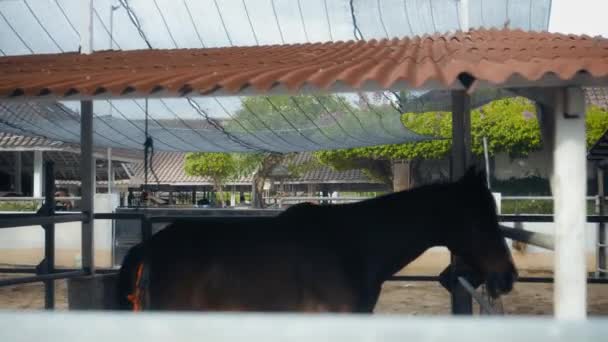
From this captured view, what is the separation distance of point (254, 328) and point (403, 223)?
11.3 feet

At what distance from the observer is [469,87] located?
10.3ft

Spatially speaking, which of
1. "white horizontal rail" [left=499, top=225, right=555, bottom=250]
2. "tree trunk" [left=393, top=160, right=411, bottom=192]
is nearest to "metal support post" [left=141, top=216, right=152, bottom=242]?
"white horizontal rail" [left=499, top=225, right=555, bottom=250]

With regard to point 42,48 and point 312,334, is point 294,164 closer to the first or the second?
point 42,48

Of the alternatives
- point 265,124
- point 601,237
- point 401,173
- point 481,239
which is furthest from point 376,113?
point 401,173

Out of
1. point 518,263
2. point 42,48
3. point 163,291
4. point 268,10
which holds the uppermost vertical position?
point 268,10

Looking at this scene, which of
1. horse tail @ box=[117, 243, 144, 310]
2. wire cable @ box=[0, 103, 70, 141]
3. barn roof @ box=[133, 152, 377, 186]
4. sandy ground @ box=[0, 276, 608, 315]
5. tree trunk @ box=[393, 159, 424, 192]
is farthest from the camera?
barn roof @ box=[133, 152, 377, 186]

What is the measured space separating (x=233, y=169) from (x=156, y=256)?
84.2 ft

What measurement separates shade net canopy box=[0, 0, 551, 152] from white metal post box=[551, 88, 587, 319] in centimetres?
282

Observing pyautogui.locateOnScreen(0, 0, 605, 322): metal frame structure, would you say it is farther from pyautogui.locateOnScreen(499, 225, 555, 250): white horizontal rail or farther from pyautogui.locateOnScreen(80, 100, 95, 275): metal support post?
pyautogui.locateOnScreen(80, 100, 95, 275): metal support post

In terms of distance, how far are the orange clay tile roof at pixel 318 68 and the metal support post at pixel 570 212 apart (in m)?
0.23

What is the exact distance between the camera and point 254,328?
2.95 feet

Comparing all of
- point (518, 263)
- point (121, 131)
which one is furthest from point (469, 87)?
point (518, 263)

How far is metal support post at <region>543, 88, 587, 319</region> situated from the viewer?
2.99m

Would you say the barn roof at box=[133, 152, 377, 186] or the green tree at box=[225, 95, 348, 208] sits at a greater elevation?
the green tree at box=[225, 95, 348, 208]
